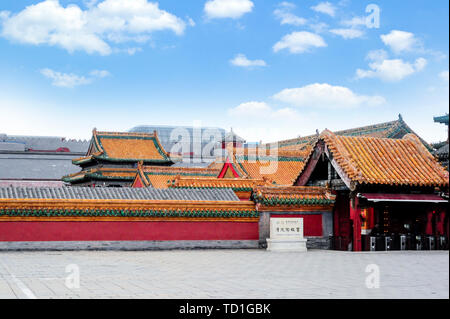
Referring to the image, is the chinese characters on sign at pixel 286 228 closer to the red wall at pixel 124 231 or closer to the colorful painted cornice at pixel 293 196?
the colorful painted cornice at pixel 293 196

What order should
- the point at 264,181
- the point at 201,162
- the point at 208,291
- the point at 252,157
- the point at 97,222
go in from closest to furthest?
the point at 208,291 → the point at 97,222 → the point at 264,181 → the point at 252,157 → the point at 201,162

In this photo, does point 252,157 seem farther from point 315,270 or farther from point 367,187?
point 315,270

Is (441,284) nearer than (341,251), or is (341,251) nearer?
(441,284)

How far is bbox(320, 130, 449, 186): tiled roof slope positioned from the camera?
68.6ft

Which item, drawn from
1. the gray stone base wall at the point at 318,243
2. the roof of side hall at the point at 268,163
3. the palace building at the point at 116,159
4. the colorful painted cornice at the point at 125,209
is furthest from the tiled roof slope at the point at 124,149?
the gray stone base wall at the point at 318,243

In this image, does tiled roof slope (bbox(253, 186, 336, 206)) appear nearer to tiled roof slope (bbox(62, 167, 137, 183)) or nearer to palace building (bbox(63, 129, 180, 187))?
palace building (bbox(63, 129, 180, 187))

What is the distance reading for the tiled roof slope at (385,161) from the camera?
823 inches

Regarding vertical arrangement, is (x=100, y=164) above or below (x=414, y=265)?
above

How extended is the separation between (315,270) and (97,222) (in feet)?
31.1

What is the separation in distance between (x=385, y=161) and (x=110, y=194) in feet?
33.2

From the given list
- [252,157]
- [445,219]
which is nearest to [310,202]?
[445,219]

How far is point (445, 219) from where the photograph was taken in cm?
2266


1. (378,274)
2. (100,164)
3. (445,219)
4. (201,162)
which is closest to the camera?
(378,274)

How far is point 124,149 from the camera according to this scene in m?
49.7
